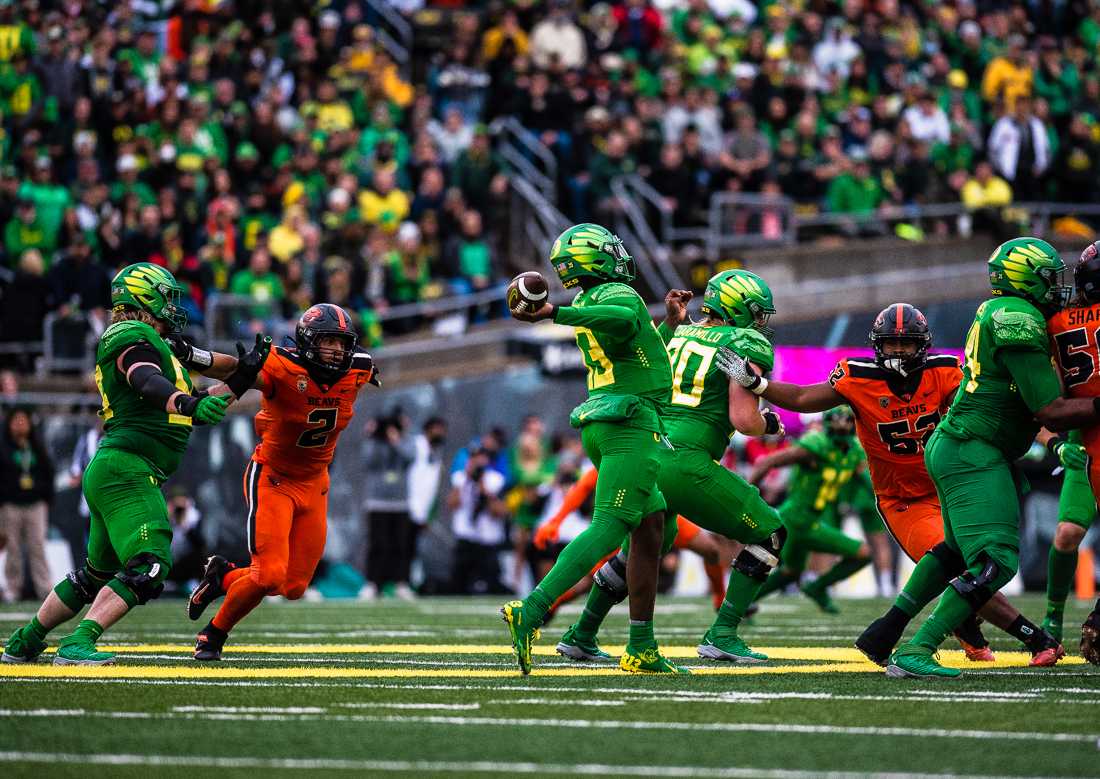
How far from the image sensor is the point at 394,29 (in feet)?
74.9

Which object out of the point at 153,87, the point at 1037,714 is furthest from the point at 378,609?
the point at 1037,714

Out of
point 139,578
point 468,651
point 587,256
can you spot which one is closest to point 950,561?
point 587,256

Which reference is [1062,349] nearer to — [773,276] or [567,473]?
[567,473]

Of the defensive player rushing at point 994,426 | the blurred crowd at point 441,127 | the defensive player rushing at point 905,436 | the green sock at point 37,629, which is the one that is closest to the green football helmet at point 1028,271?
the defensive player rushing at point 994,426

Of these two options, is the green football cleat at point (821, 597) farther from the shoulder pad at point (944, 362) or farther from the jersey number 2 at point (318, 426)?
the jersey number 2 at point (318, 426)

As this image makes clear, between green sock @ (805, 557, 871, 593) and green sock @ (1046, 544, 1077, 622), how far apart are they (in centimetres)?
333

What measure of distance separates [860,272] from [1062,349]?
12.7 meters

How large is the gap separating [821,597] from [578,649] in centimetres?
539

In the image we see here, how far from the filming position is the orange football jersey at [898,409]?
921 cm

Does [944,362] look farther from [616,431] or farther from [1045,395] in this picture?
[616,431]

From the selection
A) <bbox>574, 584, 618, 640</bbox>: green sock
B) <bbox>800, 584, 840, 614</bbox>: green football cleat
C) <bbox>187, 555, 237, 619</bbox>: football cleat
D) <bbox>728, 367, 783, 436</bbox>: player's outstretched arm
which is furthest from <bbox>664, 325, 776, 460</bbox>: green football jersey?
<bbox>800, 584, 840, 614</bbox>: green football cleat

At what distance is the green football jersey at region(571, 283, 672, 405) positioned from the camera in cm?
868

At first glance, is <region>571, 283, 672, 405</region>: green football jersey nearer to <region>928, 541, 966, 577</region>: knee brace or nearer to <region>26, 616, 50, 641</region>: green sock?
<region>928, 541, 966, 577</region>: knee brace

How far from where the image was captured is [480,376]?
19.3 m
